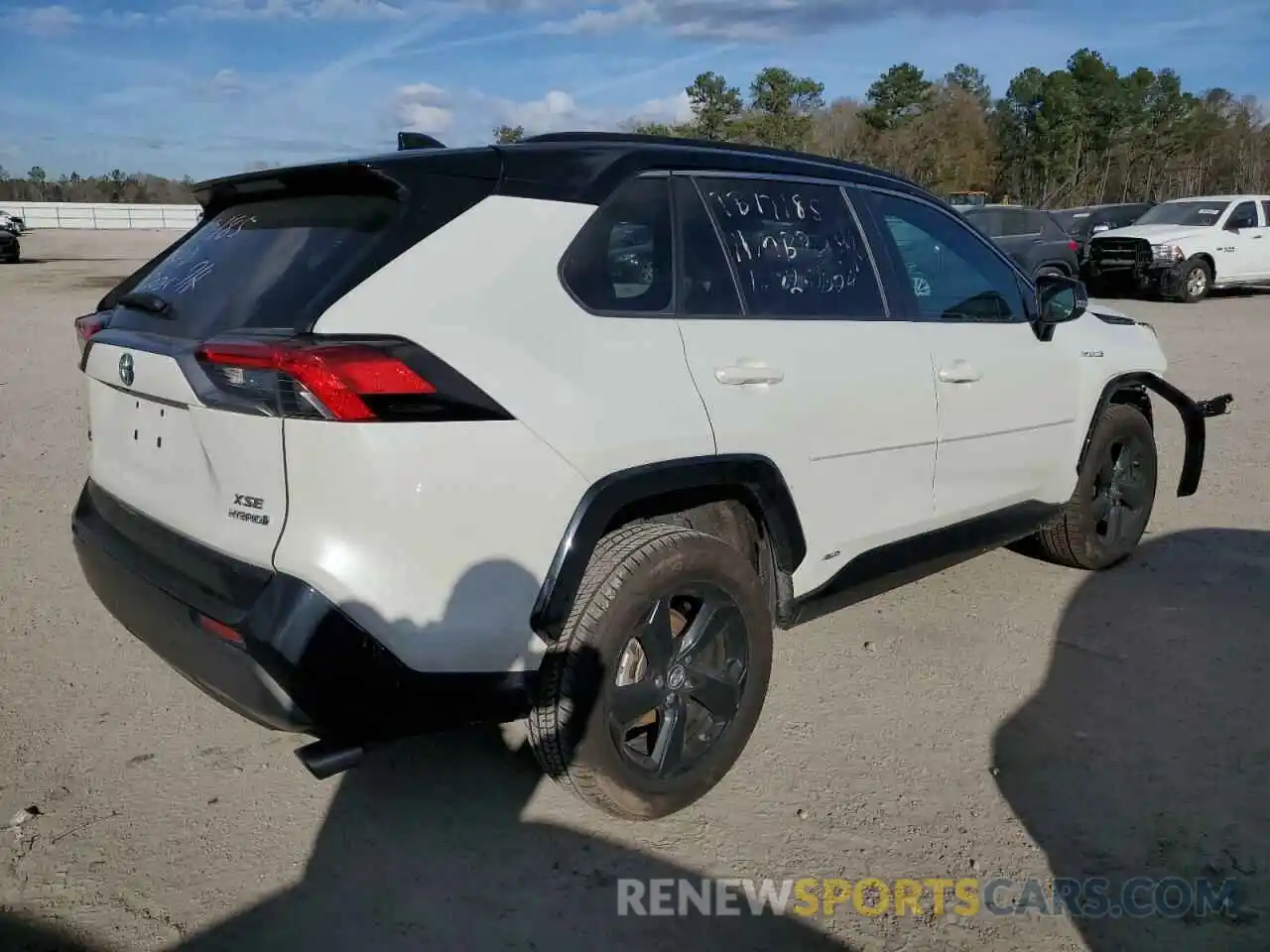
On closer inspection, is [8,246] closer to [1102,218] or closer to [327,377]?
[1102,218]

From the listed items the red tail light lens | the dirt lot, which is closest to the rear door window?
the red tail light lens

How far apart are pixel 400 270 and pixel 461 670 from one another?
962mm

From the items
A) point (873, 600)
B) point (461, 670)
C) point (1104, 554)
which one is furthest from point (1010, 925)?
→ point (1104, 554)

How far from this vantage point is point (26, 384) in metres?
9.32

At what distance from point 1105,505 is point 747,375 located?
2.71m

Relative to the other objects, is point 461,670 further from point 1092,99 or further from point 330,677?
point 1092,99

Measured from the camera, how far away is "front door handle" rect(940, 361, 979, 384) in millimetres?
3643

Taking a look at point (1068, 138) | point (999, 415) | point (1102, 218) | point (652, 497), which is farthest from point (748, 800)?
point (1068, 138)

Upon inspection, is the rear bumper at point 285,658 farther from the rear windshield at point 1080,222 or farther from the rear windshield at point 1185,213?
the rear windshield at point 1080,222

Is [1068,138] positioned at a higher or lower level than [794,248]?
higher

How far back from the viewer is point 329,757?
2381 mm

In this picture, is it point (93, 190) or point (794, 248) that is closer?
point (794, 248)

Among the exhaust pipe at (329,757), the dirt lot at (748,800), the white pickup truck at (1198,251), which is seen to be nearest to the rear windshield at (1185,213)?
the white pickup truck at (1198,251)

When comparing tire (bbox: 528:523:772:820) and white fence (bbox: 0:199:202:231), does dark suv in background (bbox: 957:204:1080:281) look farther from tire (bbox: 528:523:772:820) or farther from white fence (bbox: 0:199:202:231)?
white fence (bbox: 0:199:202:231)
